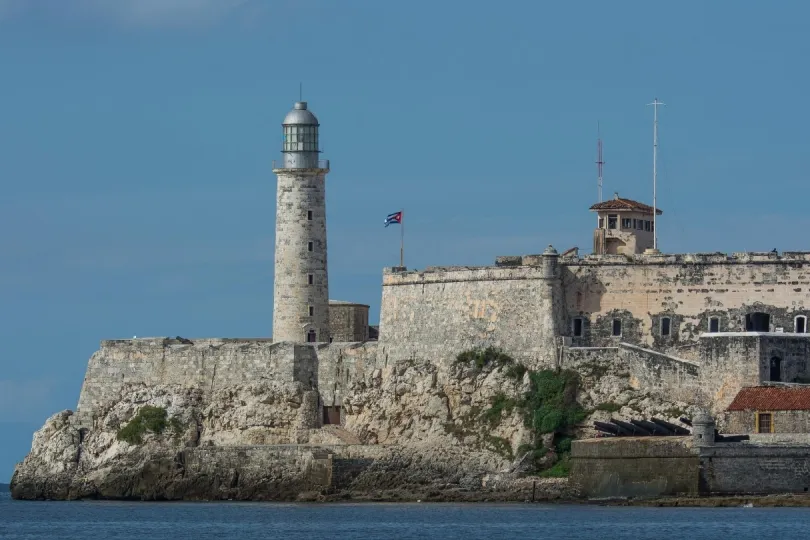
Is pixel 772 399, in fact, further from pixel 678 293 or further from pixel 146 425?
pixel 146 425

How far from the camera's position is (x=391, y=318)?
2842 inches

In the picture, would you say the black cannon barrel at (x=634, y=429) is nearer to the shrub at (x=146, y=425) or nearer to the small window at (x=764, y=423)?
the small window at (x=764, y=423)

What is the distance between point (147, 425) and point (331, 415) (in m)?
5.42

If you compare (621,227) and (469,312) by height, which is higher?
(621,227)

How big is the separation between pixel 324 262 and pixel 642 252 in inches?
361

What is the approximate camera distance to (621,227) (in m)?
72.6

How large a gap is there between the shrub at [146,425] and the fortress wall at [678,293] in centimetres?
1219

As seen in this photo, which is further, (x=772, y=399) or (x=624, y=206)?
(x=624, y=206)

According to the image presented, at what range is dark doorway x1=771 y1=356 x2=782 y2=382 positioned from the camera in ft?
212

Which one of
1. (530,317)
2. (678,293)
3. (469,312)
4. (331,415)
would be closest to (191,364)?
(331,415)

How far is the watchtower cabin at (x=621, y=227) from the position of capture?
72375 mm

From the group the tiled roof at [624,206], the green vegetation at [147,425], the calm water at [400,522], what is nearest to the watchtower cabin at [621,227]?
the tiled roof at [624,206]

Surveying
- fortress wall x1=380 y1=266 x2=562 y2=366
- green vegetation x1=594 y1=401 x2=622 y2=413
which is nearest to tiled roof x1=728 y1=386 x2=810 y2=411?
green vegetation x1=594 y1=401 x2=622 y2=413

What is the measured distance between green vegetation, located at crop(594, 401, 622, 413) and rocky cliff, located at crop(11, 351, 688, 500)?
0.03 meters
